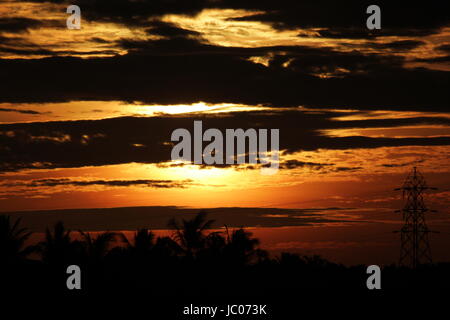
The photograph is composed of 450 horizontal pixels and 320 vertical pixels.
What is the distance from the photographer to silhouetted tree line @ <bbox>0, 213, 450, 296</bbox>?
154 feet

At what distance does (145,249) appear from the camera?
54.7m

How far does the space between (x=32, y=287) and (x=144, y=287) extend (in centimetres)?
698

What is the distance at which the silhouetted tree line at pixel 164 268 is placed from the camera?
1848 inches

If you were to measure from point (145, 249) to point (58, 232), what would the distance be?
6640 mm

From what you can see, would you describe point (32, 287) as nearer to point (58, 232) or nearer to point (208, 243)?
point (58, 232)

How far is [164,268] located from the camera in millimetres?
50500

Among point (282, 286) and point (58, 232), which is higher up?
point (58, 232)
